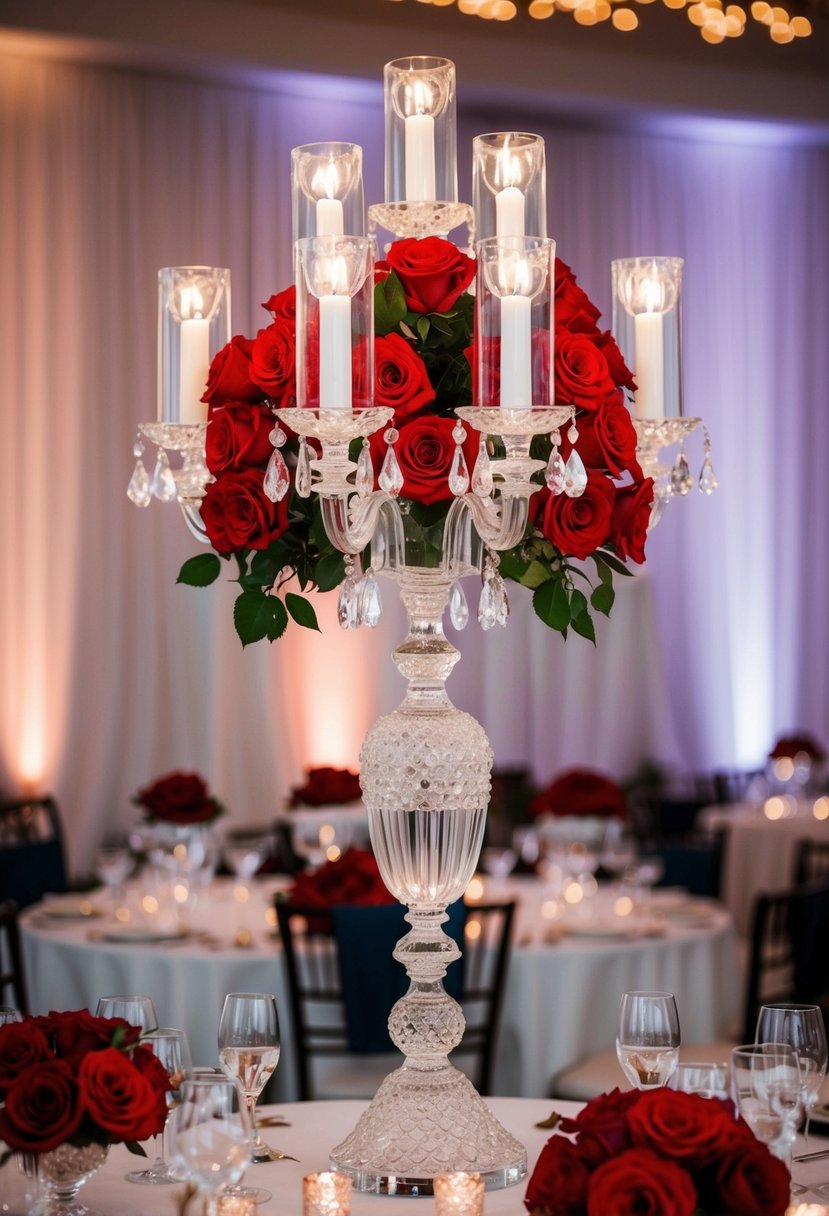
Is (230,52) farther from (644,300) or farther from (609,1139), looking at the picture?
(609,1139)

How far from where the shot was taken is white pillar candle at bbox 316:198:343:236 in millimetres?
1979

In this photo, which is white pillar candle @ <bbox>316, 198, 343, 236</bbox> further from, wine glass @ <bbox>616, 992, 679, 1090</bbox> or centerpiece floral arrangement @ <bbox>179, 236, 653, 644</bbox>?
wine glass @ <bbox>616, 992, 679, 1090</bbox>

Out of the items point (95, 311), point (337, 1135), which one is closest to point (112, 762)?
point (95, 311)

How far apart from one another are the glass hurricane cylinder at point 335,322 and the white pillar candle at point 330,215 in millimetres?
187

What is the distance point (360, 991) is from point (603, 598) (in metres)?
2.19

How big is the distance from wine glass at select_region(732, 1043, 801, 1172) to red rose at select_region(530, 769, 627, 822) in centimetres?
389

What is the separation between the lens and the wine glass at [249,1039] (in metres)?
1.97

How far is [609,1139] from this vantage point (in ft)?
5.23

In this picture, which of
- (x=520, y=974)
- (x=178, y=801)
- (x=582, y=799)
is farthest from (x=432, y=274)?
(x=582, y=799)

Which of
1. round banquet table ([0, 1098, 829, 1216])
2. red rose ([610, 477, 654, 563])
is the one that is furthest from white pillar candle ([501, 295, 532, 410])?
round banquet table ([0, 1098, 829, 1216])

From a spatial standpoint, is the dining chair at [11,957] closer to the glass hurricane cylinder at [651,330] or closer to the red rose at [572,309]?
the glass hurricane cylinder at [651,330]

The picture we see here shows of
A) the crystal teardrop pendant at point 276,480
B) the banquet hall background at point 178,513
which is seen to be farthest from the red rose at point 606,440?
the banquet hall background at point 178,513

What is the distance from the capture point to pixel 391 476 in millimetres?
1825

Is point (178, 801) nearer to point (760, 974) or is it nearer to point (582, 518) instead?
point (760, 974)
